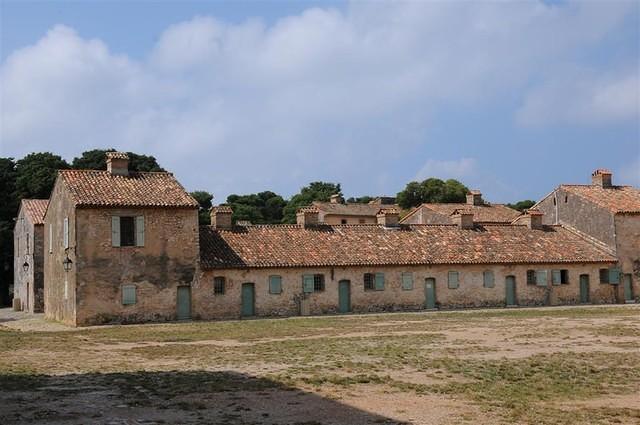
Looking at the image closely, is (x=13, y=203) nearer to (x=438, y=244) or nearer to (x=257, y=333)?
(x=438, y=244)

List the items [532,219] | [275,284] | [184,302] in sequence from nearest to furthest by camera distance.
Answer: [184,302] < [275,284] < [532,219]

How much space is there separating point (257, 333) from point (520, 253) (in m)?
21.8

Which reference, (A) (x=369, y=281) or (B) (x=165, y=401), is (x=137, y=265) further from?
(B) (x=165, y=401)

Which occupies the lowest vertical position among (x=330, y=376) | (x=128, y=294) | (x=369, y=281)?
(x=330, y=376)

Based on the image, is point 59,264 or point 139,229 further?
point 59,264

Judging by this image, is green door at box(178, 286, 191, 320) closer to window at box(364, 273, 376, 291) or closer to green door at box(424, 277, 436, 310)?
window at box(364, 273, 376, 291)

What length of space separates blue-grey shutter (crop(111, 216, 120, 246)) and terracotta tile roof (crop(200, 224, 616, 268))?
430cm

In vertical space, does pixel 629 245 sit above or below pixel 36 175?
below

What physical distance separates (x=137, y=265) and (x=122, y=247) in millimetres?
1073

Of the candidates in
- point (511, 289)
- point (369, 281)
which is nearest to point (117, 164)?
point (369, 281)

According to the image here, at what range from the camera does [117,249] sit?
34312mm

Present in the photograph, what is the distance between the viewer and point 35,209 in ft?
152

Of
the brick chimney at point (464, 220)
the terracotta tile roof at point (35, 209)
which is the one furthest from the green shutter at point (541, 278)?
the terracotta tile roof at point (35, 209)

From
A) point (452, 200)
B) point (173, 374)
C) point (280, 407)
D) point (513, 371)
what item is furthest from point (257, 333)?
Answer: point (452, 200)
